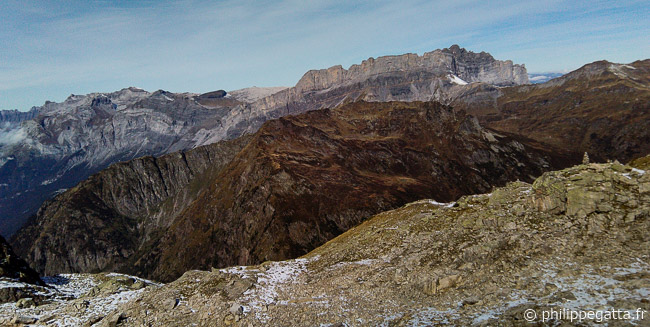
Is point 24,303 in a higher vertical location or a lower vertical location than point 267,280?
lower

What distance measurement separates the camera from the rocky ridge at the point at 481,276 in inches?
993

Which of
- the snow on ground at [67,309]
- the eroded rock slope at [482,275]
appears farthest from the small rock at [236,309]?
the snow on ground at [67,309]

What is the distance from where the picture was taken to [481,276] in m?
30.5

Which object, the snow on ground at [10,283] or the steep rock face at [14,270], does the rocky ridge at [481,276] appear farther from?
the steep rock face at [14,270]

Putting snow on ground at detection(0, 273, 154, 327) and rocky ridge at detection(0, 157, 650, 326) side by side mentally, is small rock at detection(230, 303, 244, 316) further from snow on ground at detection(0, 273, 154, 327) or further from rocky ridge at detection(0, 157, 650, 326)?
snow on ground at detection(0, 273, 154, 327)

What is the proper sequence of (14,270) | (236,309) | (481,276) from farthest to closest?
(14,270)
(236,309)
(481,276)

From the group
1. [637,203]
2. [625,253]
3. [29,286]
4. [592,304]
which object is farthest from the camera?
[29,286]

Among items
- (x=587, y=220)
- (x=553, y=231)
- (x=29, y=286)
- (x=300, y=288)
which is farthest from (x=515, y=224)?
(x=29, y=286)

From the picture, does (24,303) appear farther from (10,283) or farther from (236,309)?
(236,309)

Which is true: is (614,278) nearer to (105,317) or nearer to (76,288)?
(105,317)

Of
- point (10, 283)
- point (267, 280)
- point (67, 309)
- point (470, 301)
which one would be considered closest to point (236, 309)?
point (267, 280)

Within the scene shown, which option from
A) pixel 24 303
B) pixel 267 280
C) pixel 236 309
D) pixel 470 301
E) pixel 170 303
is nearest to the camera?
pixel 470 301

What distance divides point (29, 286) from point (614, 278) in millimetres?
73492

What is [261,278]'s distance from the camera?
40938 millimetres
